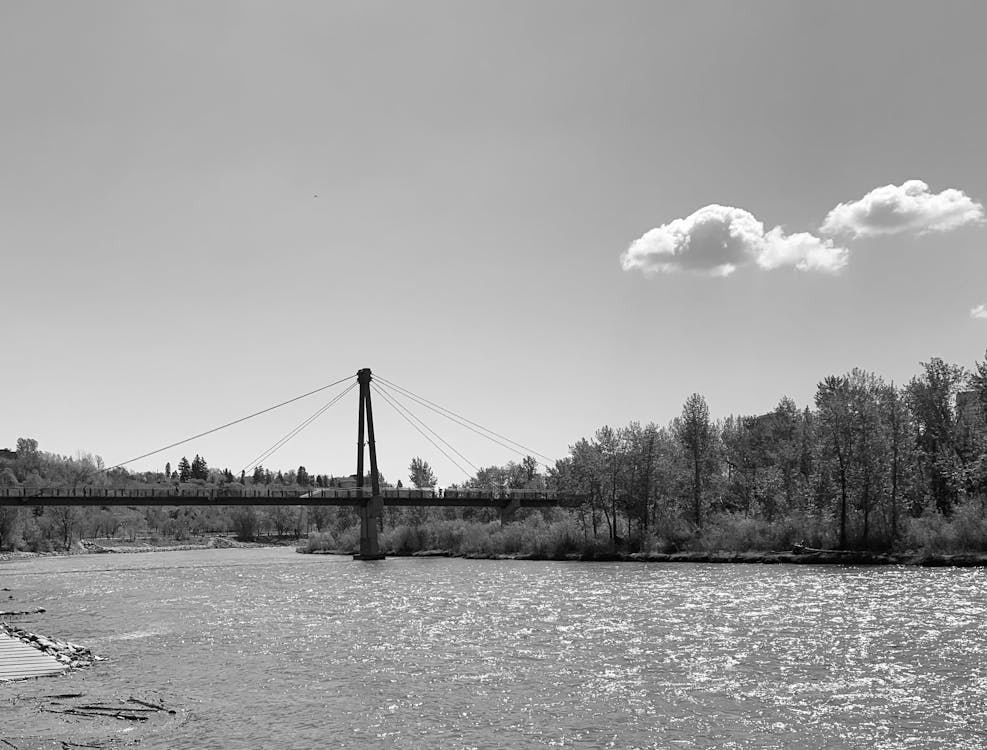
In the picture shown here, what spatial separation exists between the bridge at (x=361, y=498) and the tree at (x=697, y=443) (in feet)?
42.4

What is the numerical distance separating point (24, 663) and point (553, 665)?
1753 centimetres

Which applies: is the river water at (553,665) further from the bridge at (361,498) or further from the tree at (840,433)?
the bridge at (361,498)

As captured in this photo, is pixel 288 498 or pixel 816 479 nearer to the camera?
pixel 816 479

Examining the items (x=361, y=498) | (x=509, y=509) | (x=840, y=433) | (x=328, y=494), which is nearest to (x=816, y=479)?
(x=840, y=433)

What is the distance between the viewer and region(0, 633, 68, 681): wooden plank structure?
83.8 feet

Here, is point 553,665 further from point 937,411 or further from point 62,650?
point 937,411

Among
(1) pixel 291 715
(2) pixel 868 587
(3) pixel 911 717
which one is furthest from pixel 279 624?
(2) pixel 868 587

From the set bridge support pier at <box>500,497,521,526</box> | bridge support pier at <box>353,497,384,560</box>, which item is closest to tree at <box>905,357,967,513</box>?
bridge support pier at <box>500,497,521,526</box>

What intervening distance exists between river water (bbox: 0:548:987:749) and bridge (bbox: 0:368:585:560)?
36.7m

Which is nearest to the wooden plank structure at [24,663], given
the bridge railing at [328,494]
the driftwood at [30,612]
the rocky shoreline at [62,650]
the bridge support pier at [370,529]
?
the rocky shoreline at [62,650]

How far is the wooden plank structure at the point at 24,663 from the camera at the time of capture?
25.5m

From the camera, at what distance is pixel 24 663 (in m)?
27.1

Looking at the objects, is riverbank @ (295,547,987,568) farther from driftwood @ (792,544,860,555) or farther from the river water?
the river water

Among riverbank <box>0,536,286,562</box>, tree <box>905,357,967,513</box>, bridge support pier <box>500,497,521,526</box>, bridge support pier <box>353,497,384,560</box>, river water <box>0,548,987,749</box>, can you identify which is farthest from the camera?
riverbank <box>0,536,286,562</box>
